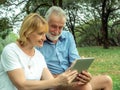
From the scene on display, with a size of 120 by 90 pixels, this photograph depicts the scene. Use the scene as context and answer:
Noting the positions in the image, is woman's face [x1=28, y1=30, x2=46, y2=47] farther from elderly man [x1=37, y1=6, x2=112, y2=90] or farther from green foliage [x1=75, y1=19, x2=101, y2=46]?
green foliage [x1=75, y1=19, x2=101, y2=46]

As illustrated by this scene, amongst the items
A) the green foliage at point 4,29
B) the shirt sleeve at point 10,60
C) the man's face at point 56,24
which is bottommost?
the green foliage at point 4,29

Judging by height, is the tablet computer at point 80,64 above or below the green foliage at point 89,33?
above

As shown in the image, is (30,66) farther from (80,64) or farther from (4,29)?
(4,29)

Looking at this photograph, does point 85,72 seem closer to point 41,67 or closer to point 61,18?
point 41,67

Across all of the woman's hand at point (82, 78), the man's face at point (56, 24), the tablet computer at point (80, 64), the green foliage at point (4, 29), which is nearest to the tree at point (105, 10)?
the green foliage at point (4, 29)

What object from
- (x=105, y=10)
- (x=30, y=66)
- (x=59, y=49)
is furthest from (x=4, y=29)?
(x=105, y=10)

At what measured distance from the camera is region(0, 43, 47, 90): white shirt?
3.11m

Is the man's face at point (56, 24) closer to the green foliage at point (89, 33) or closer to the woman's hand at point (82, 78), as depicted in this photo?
the woman's hand at point (82, 78)

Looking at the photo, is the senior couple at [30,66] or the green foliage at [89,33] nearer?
the senior couple at [30,66]

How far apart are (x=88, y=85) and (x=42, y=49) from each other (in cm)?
70

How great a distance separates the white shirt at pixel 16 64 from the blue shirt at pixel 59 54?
2.53 ft

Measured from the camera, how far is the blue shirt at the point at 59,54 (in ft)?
13.4

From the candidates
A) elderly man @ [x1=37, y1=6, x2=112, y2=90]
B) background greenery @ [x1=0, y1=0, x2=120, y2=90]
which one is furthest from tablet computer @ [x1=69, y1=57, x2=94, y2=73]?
background greenery @ [x1=0, y1=0, x2=120, y2=90]

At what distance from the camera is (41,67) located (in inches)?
130
